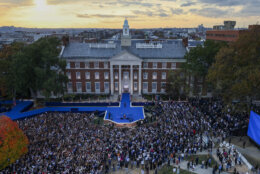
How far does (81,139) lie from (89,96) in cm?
2231

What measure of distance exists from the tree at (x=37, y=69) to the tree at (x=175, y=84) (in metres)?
23.8

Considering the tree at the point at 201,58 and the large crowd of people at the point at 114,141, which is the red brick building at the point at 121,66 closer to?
the tree at the point at 201,58

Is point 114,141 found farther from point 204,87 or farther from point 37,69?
point 204,87

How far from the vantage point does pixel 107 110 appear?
4094cm

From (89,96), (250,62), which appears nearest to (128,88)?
(89,96)

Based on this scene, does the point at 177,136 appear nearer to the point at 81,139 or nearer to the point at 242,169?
the point at 242,169

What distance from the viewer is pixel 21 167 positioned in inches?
834

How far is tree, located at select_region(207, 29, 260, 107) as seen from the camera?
90.5 feet

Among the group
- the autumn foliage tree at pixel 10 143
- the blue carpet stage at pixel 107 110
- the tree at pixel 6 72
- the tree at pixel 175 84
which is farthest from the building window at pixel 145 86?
the autumn foliage tree at pixel 10 143

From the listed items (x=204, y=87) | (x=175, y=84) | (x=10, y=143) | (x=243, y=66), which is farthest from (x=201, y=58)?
(x=10, y=143)

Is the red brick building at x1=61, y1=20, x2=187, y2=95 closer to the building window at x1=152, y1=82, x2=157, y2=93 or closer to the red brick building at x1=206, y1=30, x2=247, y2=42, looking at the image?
the building window at x1=152, y1=82, x2=157, y2=93

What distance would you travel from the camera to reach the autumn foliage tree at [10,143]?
21500 millimetres

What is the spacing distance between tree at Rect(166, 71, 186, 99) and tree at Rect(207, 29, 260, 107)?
1126cm

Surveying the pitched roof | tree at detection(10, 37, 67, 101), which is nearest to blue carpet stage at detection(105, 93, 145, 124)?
tree at detection(10, 37, 67, 101)
